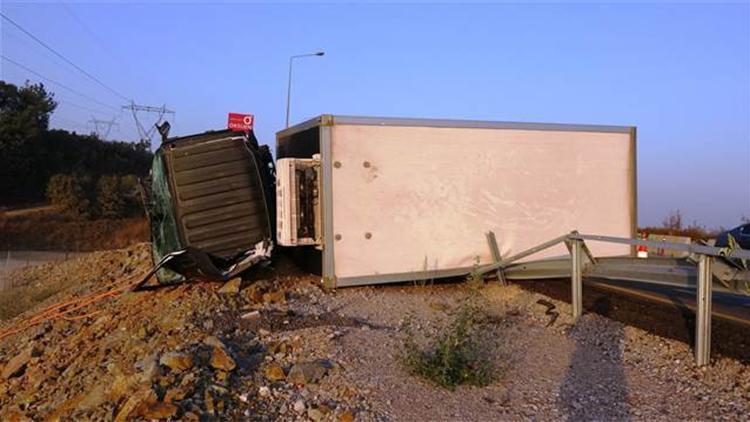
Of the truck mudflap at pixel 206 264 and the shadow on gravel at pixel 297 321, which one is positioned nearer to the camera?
the shadow on gravel at pixel 297 321

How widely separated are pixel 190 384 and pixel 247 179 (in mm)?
4693

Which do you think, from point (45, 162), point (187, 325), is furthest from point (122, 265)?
point (45, 162)

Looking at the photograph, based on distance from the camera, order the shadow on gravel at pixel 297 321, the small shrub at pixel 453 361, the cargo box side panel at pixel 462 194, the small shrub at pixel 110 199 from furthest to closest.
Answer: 1. the small shrub at pixel 110 199
2. the cargo box side panel at pixel 462 194
3. the shadow on gravel at pixel 297 321
4. the small shrub at pixel 453 361

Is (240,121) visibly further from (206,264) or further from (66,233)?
(66,233)

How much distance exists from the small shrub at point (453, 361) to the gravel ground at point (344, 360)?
110 millimetres

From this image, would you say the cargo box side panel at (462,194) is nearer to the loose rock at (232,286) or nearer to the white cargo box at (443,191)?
the white cargo box at (443,191)

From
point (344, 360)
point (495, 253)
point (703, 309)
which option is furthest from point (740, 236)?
point (344, 360)

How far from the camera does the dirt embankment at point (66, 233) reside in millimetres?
33500

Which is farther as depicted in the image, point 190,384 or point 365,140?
point 365,140

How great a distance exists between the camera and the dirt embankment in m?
33.5

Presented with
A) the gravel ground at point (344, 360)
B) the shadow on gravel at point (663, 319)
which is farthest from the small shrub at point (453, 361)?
the shadow on gravel at point (663, 319)

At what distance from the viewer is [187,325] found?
696 centimetres

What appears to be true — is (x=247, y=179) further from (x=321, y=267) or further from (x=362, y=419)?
(x=362, y=419)

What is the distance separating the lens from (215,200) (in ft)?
30.0
